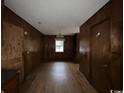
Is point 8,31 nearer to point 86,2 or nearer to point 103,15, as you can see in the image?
point 86,2

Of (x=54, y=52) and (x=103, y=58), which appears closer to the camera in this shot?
(x=103, y=58)

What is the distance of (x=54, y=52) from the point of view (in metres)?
12.6

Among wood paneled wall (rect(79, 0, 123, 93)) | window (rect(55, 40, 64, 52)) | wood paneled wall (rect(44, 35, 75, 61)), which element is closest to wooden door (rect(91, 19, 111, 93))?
wood paneled wall (rect(79, 0, 123, 93))

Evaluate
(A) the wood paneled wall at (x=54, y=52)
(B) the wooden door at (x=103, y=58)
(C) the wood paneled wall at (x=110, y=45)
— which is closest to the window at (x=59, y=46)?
(A) the wood paneled wall at (x=54, y=52)

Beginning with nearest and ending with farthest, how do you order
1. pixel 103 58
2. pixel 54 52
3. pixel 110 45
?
pixel 110 45, pixel 103 58, pixel 54 52

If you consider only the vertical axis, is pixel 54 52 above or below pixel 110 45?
below

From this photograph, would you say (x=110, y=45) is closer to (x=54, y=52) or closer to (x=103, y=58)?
(x=103, y=58)

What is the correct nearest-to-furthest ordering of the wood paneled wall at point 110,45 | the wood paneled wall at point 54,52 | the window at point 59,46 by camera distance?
the wood paneled wall at point 110,45 < the wood paneled wall at point 54,52 < the window at point 59,46

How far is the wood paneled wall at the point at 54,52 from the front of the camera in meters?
12.4

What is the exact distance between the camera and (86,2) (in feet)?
9.94

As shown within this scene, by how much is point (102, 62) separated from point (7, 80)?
8.32ft

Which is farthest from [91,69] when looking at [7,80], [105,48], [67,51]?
[67,51]

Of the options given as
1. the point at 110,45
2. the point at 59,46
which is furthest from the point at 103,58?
the point at 59,46

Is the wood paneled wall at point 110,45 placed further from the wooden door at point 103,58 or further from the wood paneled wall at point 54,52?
the wood paneled wall at point 54,52
